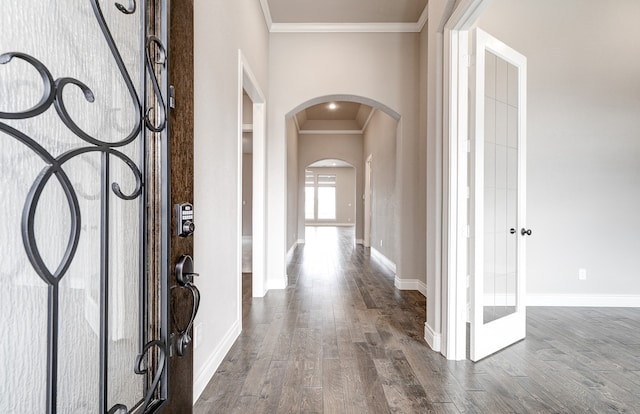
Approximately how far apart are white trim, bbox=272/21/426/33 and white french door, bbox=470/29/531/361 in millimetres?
1970

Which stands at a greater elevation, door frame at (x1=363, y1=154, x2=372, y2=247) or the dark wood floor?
door frame at (x1=363, y1=154, x2=372, y2=247)

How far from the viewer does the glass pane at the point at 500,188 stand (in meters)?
2.56

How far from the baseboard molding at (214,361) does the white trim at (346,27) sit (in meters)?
3.67

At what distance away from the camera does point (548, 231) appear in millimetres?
3721

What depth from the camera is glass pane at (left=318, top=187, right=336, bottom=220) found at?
16.8 meters

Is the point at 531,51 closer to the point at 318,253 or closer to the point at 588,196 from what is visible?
the point at 588,196

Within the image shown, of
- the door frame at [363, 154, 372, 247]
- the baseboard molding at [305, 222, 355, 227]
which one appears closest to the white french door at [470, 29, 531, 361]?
the door frame at [363, 154, 372, 247]

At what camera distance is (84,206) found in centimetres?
71

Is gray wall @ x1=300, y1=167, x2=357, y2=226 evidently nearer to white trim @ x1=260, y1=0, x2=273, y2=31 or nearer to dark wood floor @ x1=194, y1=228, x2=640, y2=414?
white trim @ x1=260, y1=0, x2=273, y2=31

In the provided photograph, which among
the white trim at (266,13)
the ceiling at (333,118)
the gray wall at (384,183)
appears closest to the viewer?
the white trim at (266,13)

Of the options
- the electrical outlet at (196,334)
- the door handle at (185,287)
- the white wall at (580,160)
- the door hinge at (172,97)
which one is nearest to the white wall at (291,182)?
the white wall at (580,160)

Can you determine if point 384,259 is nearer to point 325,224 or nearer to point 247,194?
point 247,194

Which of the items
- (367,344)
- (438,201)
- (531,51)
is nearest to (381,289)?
(367,344)

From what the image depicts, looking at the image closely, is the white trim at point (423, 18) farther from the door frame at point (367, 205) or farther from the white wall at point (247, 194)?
the white wall at point (247, 194)
